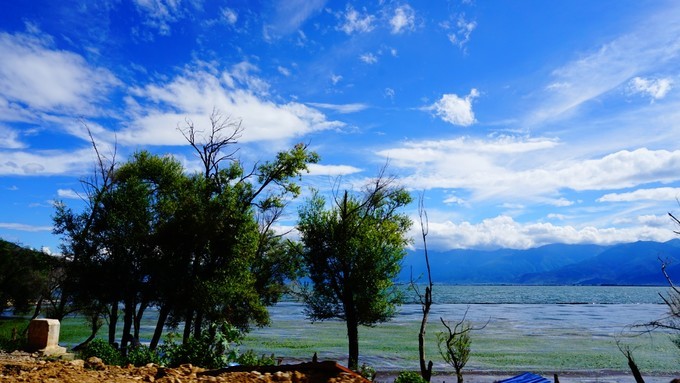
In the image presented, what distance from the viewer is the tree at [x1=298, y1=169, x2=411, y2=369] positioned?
32344 mm

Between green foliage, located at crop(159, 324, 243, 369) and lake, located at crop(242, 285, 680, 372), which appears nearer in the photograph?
green foliage, located at crop(159, 324, 243, 369)

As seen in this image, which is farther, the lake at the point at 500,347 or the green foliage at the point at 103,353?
the lake at the point at 500,347

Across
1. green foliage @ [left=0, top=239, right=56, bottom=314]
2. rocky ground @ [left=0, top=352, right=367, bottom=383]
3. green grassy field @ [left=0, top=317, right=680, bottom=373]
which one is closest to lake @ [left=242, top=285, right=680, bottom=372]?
green grassy field @ [left=0, top=317, right=680, bottom=373]

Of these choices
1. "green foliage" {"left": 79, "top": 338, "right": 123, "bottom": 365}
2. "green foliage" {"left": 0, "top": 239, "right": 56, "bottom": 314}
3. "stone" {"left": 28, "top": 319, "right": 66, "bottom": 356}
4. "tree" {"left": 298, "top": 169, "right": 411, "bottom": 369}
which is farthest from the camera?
"green foliage" {"left": 0, "top": 239, "right": 56, "bottom": 314}

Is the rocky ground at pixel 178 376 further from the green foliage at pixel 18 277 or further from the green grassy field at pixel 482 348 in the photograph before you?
the green foliage at pixel 18 277

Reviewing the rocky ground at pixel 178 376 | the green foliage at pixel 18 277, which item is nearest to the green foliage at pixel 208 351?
the rocky ground at pixel 178 376

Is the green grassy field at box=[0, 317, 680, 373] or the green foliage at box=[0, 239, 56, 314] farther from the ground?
the green foliage at box=[0, 239, 56, 314]

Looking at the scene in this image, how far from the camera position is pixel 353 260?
3253cm

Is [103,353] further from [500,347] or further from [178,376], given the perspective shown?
[500,347]

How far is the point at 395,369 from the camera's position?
4081 centimetres

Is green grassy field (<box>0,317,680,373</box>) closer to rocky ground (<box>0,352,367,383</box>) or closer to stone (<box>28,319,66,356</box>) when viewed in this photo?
stone (<box>28,319,66,356</box>)

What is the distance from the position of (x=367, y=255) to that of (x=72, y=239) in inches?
777

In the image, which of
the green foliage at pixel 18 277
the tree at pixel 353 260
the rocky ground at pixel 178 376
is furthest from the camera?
the green foliage at pixel 18 277

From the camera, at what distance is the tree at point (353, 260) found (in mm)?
32344
